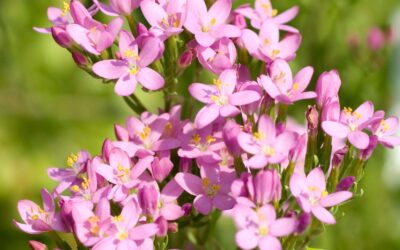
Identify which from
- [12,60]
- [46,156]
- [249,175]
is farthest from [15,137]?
[249,175]

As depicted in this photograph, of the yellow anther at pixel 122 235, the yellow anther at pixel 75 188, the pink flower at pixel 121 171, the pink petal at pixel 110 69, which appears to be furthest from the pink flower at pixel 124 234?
the pink petal at pixel 110 69

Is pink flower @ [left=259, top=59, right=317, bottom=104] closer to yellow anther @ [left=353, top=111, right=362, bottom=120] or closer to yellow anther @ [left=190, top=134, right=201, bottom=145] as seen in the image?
yellow anther @ [left=353, top=111, right=362, bottom=120]

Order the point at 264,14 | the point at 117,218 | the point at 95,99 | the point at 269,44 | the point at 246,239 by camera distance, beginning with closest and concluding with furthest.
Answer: the point at 246,239, the point at 117,218, the point at 269,44, the point at 264,14, the point at 95,99

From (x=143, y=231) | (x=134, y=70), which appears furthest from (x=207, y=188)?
(x=134, y=70)

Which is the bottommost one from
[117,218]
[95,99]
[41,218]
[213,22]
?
[95,99]

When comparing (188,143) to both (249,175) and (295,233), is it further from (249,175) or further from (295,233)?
(295,233)

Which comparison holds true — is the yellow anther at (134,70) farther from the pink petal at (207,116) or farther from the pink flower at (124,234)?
the pink flower at (124,234)

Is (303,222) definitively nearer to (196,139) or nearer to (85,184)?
(196,139)
